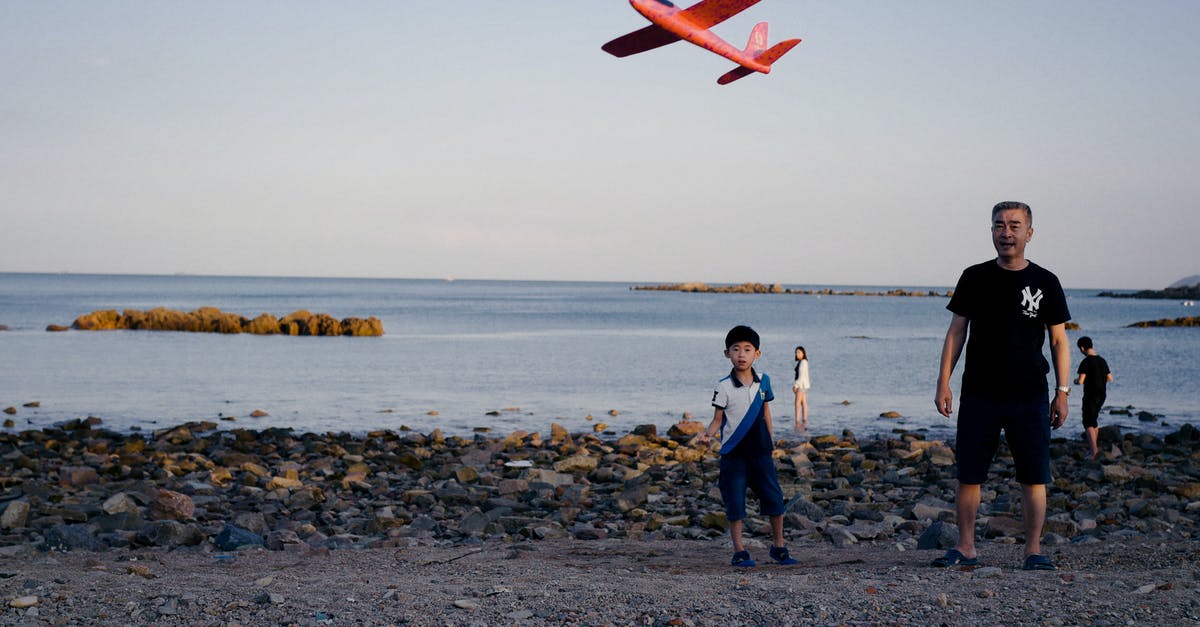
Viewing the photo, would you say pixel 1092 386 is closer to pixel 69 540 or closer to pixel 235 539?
pixel 235 539

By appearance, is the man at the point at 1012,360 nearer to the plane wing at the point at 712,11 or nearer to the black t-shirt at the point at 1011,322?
the black t-shirt at the point at 1011,322

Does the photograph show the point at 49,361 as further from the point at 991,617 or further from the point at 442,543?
the point at 991,617

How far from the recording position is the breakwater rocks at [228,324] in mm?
57791

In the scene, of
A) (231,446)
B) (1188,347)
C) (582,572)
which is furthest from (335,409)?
(1188,347)

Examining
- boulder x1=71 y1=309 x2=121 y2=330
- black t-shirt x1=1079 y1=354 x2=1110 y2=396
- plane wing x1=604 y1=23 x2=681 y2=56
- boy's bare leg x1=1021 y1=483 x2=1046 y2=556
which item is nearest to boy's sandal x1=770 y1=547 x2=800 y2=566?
boy's bare leg x1=1021 y1=483 x2=1046 y2=556

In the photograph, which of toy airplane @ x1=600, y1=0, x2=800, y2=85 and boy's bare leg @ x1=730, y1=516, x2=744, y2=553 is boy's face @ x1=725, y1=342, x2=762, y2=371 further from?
toy airplane @ x1=600, y1=0, x2=800, y2=85

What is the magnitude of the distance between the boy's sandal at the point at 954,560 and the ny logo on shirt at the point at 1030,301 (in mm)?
1739

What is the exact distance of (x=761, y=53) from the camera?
10.9 meters

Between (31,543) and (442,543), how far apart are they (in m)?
3.72

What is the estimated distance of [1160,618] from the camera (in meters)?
5.15

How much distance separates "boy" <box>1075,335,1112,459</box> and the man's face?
33.1 feet

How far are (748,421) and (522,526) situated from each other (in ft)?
11.9

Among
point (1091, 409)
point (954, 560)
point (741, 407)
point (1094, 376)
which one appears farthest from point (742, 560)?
point (1094, 376)

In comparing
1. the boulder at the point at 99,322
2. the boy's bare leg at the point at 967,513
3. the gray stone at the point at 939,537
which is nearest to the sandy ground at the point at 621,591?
the boy's bare leg at the point at 967,513
